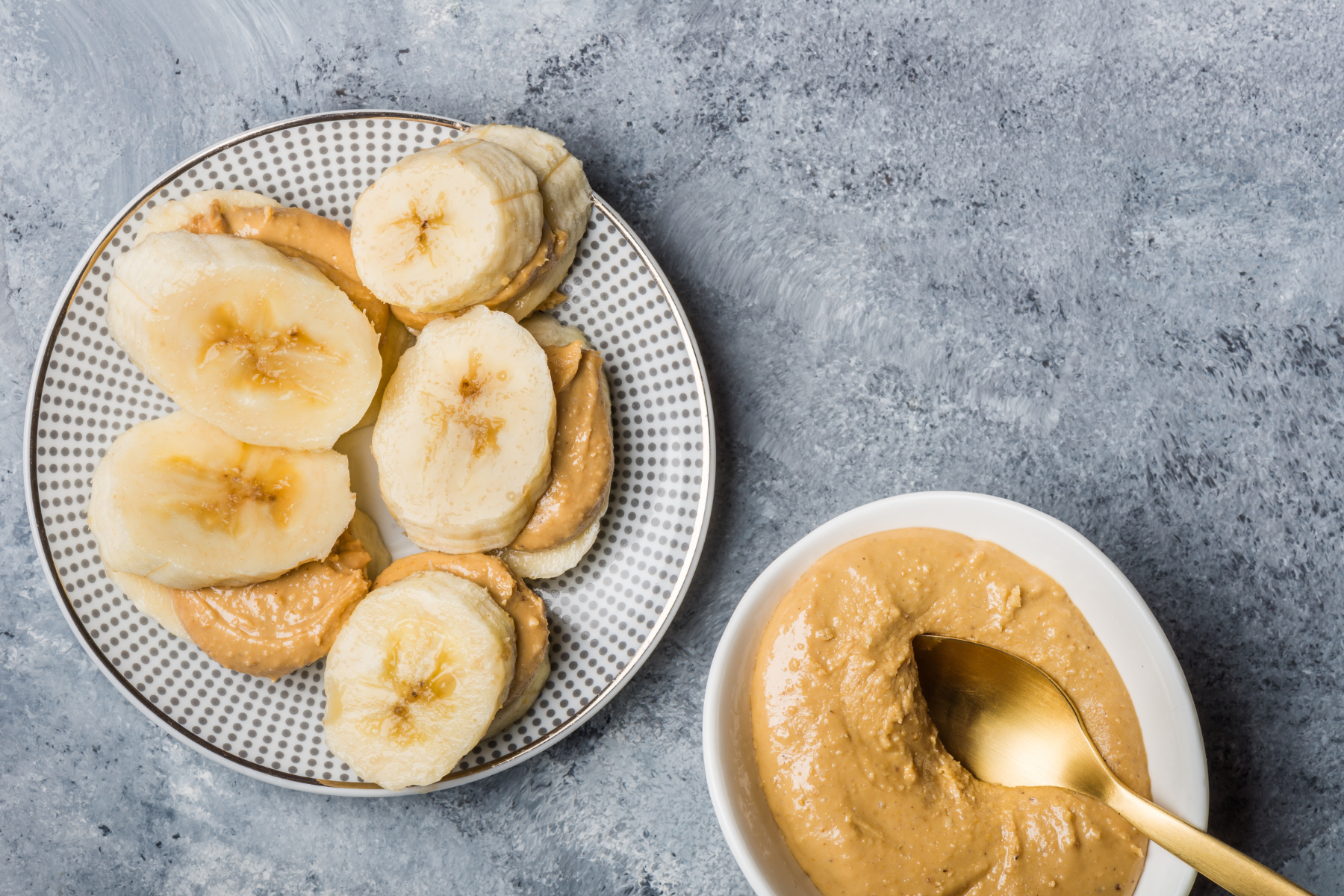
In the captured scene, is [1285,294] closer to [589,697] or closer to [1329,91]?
[1329,91]

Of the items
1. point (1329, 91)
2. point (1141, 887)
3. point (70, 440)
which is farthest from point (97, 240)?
point (1329, 91)

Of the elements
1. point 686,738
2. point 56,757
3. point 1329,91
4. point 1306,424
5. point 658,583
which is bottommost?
point 56,757

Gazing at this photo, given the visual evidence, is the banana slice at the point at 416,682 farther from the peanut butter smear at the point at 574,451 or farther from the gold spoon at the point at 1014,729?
the gold spoon at the point at 1014,729

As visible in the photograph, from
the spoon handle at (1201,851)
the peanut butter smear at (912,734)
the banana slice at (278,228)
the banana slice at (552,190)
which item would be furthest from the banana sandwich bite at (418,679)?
the spoon handle at (1201,851)

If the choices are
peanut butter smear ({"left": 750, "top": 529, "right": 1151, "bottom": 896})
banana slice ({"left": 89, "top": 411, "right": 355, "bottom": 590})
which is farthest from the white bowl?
banana slice ({"left": 89, "top": 411, "right": 355, "bottom": 590})

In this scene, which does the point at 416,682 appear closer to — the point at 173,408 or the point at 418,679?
the point at 418,679

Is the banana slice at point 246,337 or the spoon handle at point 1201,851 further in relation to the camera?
the banana slice at point 246,337

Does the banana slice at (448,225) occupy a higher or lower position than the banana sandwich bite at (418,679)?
higher
